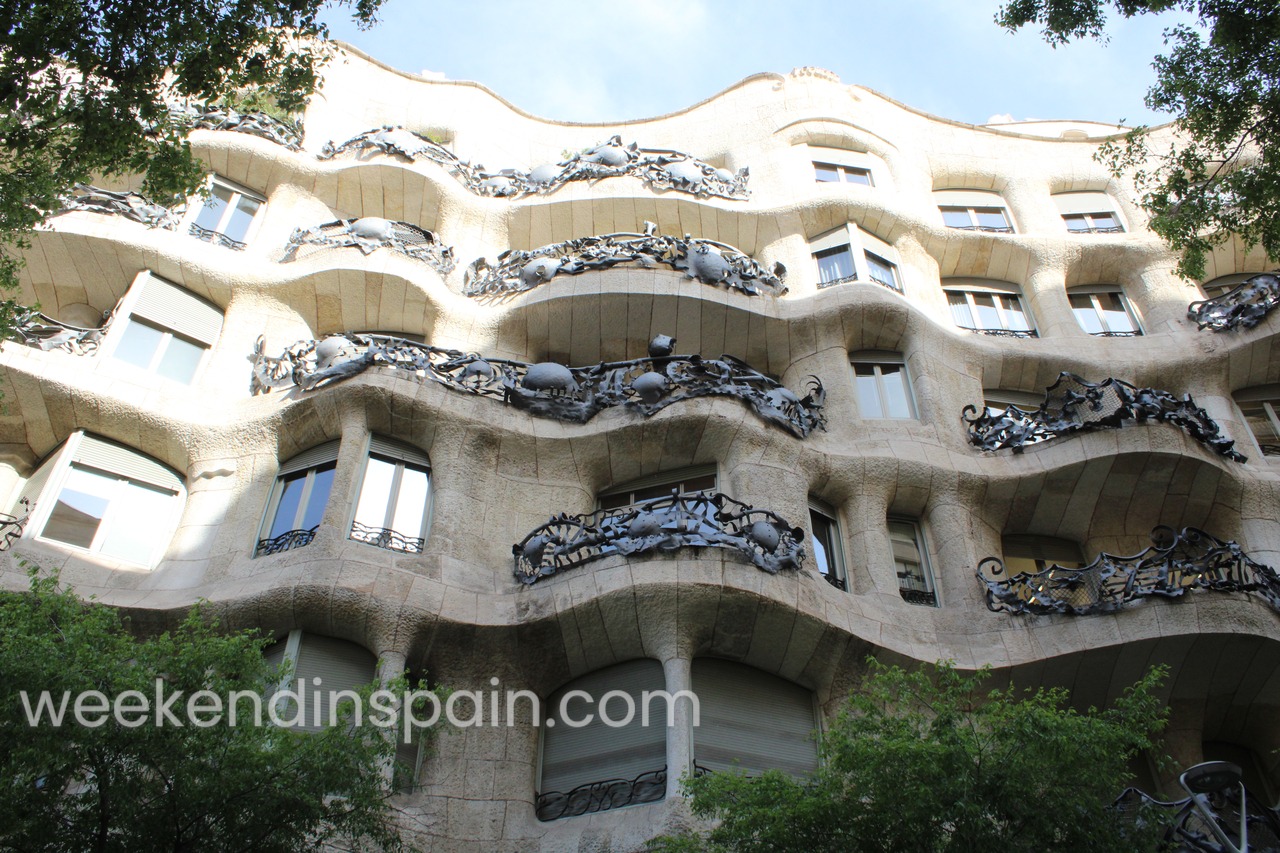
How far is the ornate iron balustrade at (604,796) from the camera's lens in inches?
446

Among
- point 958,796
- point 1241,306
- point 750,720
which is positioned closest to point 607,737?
point 750,720

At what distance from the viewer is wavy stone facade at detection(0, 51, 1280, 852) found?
40.6ft

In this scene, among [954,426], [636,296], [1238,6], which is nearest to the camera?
[1238,6]

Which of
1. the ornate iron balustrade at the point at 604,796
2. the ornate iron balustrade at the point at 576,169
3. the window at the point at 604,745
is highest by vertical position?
the ornate iron balustrade at the point at 576,169

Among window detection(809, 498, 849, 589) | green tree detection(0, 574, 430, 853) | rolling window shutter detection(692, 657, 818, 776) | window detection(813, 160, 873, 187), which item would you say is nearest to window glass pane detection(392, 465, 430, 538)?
rolling window shutter detection(692, 657, 818, 776)

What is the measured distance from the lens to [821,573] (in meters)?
13.6

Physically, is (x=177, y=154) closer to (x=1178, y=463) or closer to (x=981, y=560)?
(x=981, y=560)

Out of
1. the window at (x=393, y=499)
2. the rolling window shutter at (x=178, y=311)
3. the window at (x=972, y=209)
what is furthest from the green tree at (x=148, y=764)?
the window at (x=972, y=209)

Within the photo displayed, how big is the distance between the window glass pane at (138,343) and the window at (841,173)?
1218cm

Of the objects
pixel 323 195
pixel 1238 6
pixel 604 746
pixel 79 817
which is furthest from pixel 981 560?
pixel 323 195

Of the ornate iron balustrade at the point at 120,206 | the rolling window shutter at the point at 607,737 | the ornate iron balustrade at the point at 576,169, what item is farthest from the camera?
the ornate iron balustrade at the point at 576,169

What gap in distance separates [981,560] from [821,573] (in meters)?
2.25

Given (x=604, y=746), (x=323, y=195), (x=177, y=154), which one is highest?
(x=323, y=195)

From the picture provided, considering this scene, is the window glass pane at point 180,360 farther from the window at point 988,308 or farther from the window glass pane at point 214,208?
the window at point 988,308
